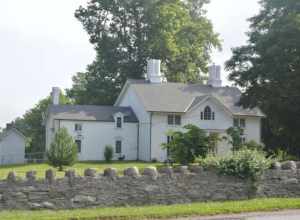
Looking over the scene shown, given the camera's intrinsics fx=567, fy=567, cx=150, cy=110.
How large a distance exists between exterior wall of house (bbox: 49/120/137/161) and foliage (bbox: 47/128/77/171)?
14805 millimetres

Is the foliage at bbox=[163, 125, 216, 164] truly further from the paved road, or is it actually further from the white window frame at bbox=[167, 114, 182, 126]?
the white window frame at bbox=[167, 114, 182, 126]

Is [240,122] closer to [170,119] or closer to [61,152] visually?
[170,119]

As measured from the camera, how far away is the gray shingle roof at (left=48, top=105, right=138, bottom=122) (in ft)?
164

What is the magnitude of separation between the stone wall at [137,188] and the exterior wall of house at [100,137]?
34.7 m

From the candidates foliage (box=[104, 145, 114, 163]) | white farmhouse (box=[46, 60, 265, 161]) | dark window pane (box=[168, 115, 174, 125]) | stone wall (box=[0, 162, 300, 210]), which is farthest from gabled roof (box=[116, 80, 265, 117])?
stone wall (box=[0, 162, 300, 210])

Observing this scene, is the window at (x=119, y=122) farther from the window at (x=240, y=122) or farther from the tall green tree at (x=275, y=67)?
the tall green tree at (x=275, y=67)

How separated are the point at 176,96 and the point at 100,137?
803 cm

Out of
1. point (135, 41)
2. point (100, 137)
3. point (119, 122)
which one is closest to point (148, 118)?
point (119, 122)

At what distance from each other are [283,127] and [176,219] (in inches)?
1003

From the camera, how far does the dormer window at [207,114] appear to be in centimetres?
5233

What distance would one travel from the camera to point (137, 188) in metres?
14.3

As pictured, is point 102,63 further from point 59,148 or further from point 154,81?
point 59,148

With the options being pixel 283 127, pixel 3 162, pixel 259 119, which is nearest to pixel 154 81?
pixel 259 119

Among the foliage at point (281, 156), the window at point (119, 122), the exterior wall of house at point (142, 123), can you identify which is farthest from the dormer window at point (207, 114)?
the foliage at point (281, 156)
